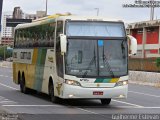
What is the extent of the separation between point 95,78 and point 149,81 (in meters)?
22.6

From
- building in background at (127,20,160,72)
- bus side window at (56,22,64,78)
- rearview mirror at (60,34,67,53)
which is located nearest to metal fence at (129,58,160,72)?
building in background at (127,20,160,72)

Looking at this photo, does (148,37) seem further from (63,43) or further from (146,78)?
(63,43)

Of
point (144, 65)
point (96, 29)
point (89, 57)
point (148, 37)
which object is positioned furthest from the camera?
point (148, 37)

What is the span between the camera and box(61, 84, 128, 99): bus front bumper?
707 inches

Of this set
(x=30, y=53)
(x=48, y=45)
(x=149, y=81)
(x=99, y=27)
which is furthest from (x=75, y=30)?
(x=149, y=81)

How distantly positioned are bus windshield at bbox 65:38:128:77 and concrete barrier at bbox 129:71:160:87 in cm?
1934

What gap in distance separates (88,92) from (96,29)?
237 centimetres

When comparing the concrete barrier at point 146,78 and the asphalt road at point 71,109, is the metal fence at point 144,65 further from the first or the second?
the asphalt road at point 71,109

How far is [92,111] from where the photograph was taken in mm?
17219

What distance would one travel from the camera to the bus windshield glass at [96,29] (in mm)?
18562

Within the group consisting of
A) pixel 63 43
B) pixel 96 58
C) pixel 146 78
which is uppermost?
pixel 63 43

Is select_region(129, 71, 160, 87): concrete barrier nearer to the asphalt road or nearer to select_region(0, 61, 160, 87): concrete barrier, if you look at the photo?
select_region(0, 61, 160, 87): concrete barrier

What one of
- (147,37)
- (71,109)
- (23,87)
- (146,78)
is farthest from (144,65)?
(71,109)

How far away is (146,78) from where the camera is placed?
40812 mm
